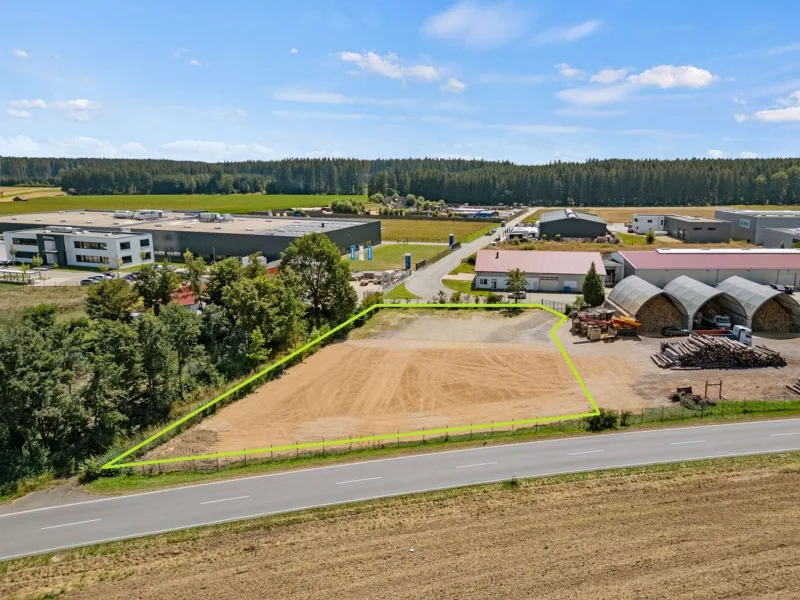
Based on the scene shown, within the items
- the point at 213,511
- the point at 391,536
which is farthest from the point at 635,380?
the point at 213,511

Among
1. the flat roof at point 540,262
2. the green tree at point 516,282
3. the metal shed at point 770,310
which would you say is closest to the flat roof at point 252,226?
the flat roof at point 540,262

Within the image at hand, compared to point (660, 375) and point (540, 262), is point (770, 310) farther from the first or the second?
point (540, 262)

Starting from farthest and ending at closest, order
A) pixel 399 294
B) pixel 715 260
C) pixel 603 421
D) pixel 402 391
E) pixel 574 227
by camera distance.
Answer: pixel 574 227 → pixel 399 294 → pixel 715 260 → pixel 402 391 → pixel 603 421

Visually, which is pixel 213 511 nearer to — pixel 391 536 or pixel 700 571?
pixel 391 536

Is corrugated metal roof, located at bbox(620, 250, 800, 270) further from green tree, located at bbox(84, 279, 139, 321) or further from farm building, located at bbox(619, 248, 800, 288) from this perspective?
green tree, located at bbox(84, 279, 139, 321)

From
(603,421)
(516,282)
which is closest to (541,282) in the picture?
(516,282)

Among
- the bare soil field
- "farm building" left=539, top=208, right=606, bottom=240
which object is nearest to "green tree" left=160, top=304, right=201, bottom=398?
the bare soil field
